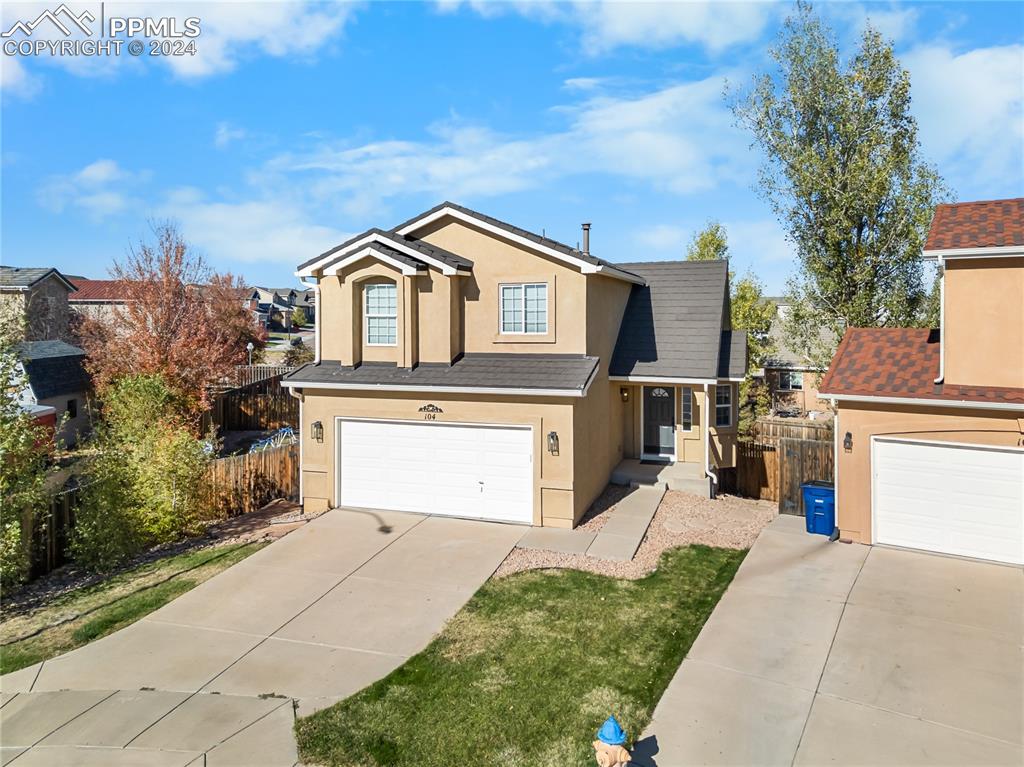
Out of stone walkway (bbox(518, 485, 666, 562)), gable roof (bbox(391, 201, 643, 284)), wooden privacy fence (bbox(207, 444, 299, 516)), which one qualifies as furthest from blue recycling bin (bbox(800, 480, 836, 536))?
wooden privacy fence (bbox(207, 444, 299, 516))

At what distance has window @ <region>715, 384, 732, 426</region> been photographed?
1697 centimetres

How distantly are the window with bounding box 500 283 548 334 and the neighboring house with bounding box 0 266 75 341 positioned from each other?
29.2m

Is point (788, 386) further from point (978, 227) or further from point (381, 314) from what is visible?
point (381, 314)

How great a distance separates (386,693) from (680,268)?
1482cm

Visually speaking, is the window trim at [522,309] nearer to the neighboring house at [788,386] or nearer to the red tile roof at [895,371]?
the red tile roof at [895,371]

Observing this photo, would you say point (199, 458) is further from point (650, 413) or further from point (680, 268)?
point (680, 268)

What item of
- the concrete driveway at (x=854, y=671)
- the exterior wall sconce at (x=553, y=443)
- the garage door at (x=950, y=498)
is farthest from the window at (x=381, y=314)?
the garage door at (x=950, y=498)

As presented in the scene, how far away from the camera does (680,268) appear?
18391mm

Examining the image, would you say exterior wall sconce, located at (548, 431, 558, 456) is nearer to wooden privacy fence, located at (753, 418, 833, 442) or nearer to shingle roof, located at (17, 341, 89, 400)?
wooden privacy fence, located at (753, 418, 833, 442)

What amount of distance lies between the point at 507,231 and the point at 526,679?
9.79m

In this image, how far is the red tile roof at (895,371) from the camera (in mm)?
11031

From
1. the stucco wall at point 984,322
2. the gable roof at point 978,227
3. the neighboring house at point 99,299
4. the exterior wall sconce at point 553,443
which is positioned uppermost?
the neighboring house at point 99,299

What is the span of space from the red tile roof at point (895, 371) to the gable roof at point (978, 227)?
2275mm

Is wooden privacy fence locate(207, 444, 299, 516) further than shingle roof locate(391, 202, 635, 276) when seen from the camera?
Yes
